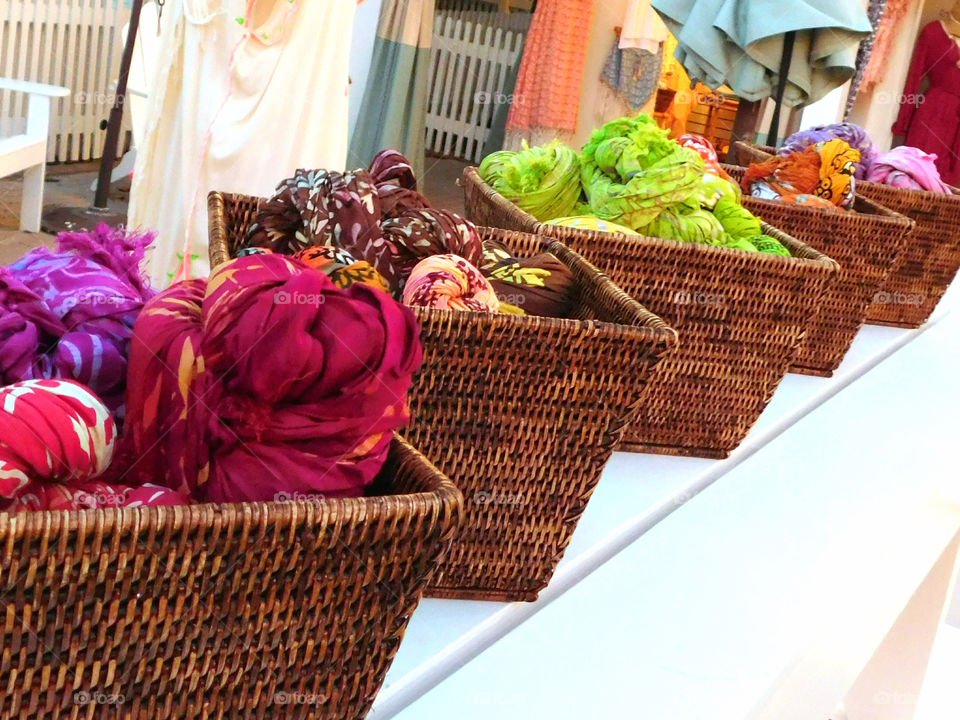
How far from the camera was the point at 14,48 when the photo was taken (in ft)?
Result: 12.9

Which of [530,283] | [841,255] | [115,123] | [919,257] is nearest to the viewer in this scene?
[530,283]

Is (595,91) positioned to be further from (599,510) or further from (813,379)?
(599,510)

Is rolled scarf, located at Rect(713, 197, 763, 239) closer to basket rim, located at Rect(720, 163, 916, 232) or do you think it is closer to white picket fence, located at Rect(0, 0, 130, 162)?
basket rim, located at Rect(720, 163, 916, 232)

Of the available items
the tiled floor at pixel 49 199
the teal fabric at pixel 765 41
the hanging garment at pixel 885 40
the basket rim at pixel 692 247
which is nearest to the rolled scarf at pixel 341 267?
the basket rim at pixel 692 247

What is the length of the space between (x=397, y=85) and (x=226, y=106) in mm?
2522

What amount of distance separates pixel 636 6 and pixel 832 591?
379 cm

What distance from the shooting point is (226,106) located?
6.08 ft

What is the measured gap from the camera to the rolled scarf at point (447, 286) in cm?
65

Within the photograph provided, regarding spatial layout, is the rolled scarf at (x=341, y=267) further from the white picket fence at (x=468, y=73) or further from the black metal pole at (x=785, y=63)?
the white picket fence at (x=468, y=73)

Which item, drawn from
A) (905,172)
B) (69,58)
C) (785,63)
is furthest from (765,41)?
(69,58)

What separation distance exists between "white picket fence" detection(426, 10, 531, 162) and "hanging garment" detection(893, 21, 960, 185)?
2135 millimetres

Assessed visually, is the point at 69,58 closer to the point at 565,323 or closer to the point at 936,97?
the point at 565,323

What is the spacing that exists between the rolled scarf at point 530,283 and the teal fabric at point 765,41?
1074 millimetres

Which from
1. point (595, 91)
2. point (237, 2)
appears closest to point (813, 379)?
point (237, 2)
